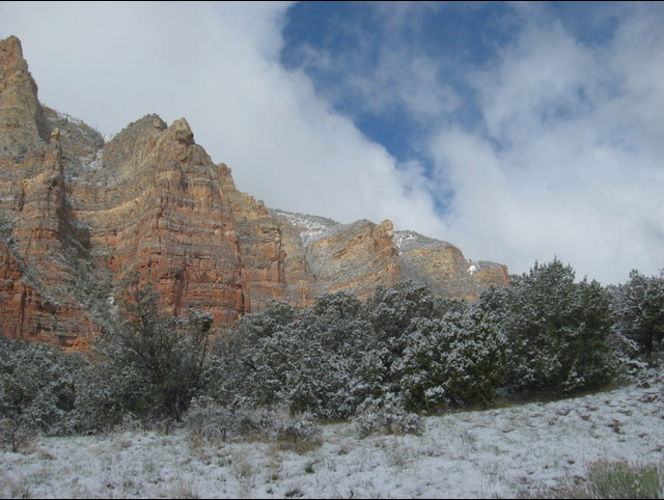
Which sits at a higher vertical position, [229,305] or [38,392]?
[229,305]

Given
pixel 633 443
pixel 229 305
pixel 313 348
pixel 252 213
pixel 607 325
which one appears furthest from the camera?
pixel 252 213

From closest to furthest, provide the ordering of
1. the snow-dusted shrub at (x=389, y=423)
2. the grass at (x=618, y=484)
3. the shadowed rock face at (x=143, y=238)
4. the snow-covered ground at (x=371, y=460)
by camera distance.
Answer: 1. the grass at (x=618, y=484)
2. the snow-covered ground at (x=371, y=460)
3. the snow-dusted shrub at (x=389, y=423)
4. the shadowed rock face at (x=143, y=238)

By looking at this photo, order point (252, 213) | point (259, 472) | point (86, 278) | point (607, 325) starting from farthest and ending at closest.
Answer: point (252, 213)
point (86, 278)
point (607, 325)
point (259, 472)

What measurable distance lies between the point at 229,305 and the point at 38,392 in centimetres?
3850

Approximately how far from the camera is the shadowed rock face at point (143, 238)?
5662 centimetres

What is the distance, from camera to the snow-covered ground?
31.5 feet

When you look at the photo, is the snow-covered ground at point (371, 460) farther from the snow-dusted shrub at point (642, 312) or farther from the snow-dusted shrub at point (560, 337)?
the snow-dusted shrub at point (642, 312)

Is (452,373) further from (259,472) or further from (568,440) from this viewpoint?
(259,472)

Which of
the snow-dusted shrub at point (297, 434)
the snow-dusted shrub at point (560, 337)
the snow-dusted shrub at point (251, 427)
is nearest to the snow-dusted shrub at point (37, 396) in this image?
the snow-dusted shrub at point (251, 427)

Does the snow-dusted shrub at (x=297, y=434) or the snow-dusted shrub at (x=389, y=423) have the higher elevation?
the snow-dusted shrub at (x=389, y=423)

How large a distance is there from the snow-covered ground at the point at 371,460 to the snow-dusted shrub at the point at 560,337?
295 cm

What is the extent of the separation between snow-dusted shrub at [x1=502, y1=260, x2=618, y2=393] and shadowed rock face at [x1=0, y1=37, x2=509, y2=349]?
124ft

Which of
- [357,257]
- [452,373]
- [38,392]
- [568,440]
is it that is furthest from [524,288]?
[357,257]

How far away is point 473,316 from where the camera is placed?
72.1 ft
